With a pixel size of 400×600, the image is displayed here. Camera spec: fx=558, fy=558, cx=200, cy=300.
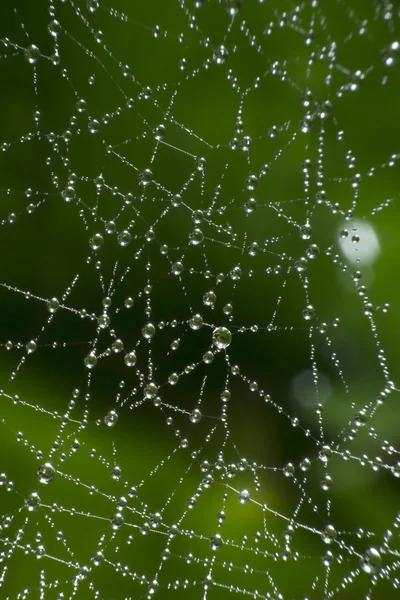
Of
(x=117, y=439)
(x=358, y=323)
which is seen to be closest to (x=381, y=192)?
(x=358, y=323)

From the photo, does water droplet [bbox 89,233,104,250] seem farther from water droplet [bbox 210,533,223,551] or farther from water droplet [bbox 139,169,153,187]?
water droplet [bbox 210,533,223,551]

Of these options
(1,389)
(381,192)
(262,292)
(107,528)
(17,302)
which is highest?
(381,192)

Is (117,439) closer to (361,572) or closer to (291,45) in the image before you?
(361,572)

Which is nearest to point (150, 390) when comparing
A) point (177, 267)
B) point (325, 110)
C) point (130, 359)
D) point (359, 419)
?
point (130, 359)

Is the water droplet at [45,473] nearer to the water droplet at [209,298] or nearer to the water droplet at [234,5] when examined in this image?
the water droplet at [209,298]

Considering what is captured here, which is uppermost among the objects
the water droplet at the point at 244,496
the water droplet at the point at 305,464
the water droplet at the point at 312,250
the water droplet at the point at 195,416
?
the water droplet at the point at 312,250

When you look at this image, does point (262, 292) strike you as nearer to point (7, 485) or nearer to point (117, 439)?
point (117, 439)

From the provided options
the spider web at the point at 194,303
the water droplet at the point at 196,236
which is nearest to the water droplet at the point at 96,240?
the spider web at the point at 194,303

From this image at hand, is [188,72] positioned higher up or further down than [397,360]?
higher up
